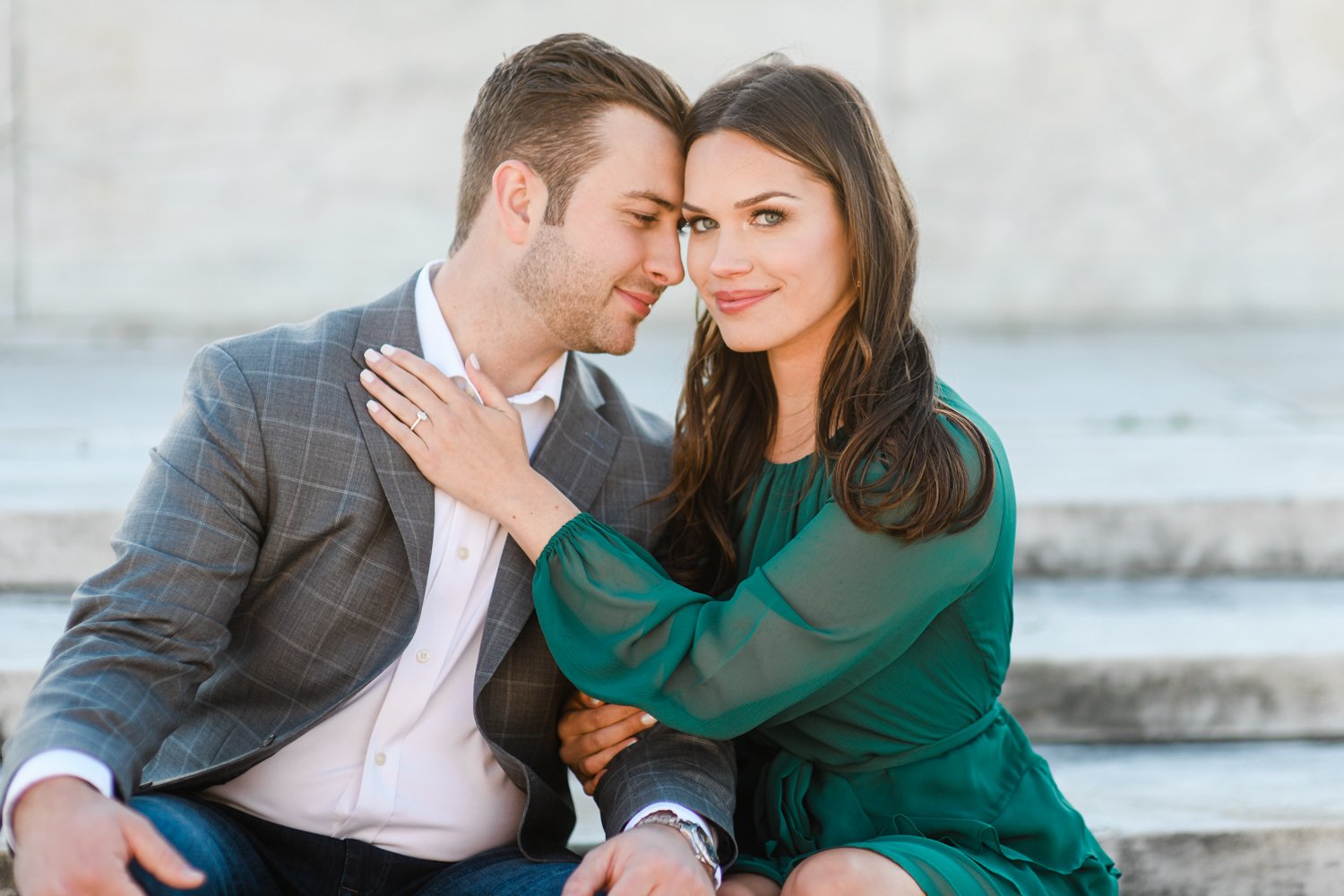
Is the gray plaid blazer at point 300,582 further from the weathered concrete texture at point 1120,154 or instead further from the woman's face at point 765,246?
the weathered concrete texture at point 1120,154

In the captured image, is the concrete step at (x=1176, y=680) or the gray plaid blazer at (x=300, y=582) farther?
the concrete step at (x=1176, y=680)

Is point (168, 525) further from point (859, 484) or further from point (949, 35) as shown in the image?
point (949, 35)

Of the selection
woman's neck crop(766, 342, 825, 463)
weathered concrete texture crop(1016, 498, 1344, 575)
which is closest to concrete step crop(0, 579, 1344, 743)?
weathered concrete texture crop(1016, 498, 1344, 575)

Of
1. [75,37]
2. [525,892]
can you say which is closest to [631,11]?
[75,37]

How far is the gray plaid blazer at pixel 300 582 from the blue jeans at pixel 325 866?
0.07 m

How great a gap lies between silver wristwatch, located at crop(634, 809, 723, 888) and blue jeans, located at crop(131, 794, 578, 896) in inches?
7.2

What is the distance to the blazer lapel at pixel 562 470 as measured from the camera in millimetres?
2256

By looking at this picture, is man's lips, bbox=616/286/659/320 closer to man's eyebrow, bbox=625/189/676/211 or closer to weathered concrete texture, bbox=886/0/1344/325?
man's eyebrow, bbox=625/189/676/211

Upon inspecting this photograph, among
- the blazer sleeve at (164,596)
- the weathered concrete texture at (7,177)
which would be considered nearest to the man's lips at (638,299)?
the blazer sleeve at (164,596)

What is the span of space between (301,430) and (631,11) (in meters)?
4.59

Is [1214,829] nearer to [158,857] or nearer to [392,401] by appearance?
[392,401]

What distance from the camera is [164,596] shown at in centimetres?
204

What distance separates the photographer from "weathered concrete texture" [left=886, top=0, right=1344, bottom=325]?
6438 mm

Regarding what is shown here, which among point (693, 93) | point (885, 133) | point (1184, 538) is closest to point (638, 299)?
point (1184, 538)
